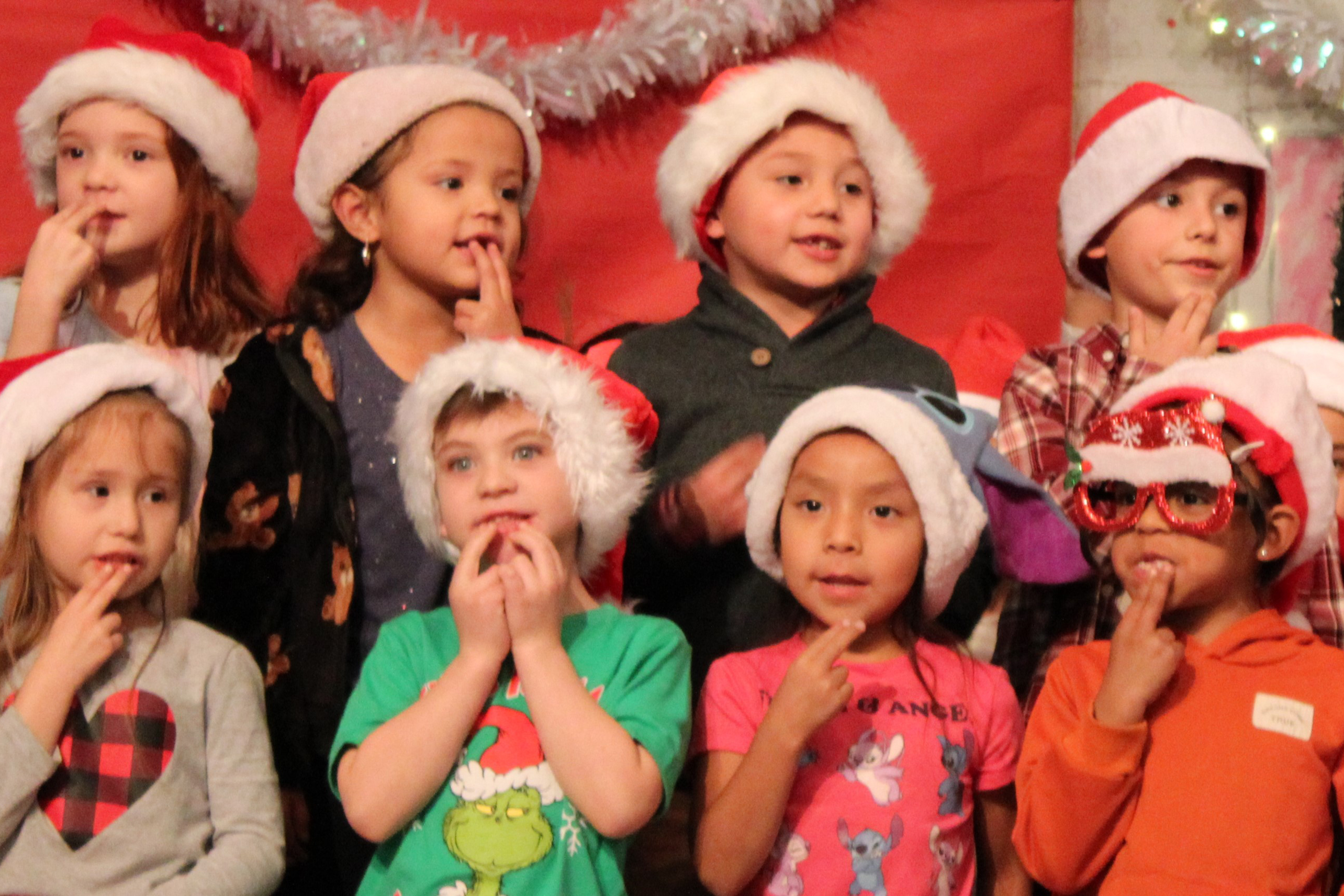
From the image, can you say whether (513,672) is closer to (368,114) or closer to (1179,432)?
(1179,432)

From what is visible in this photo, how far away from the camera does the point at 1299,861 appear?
5.86ft

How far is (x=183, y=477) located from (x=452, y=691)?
552 mm

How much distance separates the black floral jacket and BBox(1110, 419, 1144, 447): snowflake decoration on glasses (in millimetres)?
1171

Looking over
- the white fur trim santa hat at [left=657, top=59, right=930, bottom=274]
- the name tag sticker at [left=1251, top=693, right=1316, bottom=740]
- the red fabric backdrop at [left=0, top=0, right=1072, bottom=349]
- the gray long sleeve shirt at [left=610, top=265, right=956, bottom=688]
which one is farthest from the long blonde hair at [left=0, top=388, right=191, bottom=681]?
the name tag sticker at [left=1251, top=693, right=1316, bottom=740]

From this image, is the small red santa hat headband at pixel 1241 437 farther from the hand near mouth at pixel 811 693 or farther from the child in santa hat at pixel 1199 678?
the hand near mouth at pixel 811 693

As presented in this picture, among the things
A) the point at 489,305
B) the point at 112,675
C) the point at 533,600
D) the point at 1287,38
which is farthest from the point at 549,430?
the point at 1287,38

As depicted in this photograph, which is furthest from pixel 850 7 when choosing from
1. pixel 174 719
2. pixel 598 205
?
pixel 174 719

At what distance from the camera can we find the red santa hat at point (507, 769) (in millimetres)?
1795

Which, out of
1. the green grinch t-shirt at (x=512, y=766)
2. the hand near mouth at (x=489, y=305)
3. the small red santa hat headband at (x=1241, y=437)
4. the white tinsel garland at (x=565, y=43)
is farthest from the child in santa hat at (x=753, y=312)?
the white tinsel garland at (x=565, y=43)

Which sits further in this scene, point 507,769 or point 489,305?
point 489,305

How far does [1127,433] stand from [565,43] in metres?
1.88

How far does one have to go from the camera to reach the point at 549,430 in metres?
1.96

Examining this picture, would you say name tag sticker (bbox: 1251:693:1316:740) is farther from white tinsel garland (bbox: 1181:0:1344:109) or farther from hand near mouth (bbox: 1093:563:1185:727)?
white tinsel garland (bbox: 1181:0:1344:109)

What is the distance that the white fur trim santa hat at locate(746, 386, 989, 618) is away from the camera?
195cm
